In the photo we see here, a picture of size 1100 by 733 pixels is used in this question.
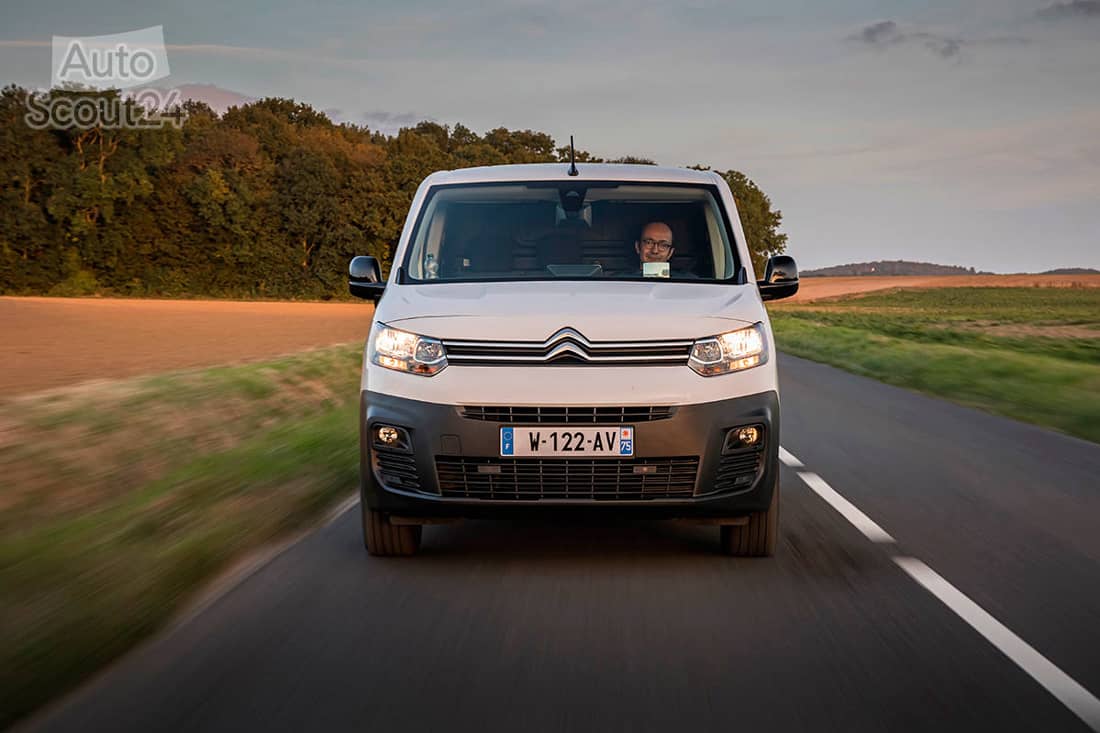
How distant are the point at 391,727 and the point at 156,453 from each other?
685 cm

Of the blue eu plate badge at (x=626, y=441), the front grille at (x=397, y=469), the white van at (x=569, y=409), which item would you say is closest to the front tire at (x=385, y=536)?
the white van at (x=569, y=409)

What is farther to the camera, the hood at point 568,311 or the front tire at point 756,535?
the front tire at point 756,535

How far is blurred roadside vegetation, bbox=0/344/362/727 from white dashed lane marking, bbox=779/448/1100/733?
126 inches

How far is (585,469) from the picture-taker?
19.0 ft

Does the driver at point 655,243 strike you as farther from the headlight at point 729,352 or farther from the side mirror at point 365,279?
the side mirror at point 365,279

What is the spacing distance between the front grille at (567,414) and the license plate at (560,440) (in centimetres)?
3

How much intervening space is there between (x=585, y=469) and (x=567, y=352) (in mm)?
544

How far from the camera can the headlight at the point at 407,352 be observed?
5.91 m

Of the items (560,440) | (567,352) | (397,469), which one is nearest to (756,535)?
(560,440)

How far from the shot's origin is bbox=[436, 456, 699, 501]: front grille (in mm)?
5781

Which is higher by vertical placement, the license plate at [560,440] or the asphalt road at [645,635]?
the license plate at [560,440]

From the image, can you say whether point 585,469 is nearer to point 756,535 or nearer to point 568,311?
point 568,311

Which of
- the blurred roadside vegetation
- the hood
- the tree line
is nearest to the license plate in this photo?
the hood

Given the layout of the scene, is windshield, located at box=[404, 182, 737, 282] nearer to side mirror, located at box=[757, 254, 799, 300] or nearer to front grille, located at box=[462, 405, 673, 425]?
side mirror, located at box=[757, 254, 799, 300]
